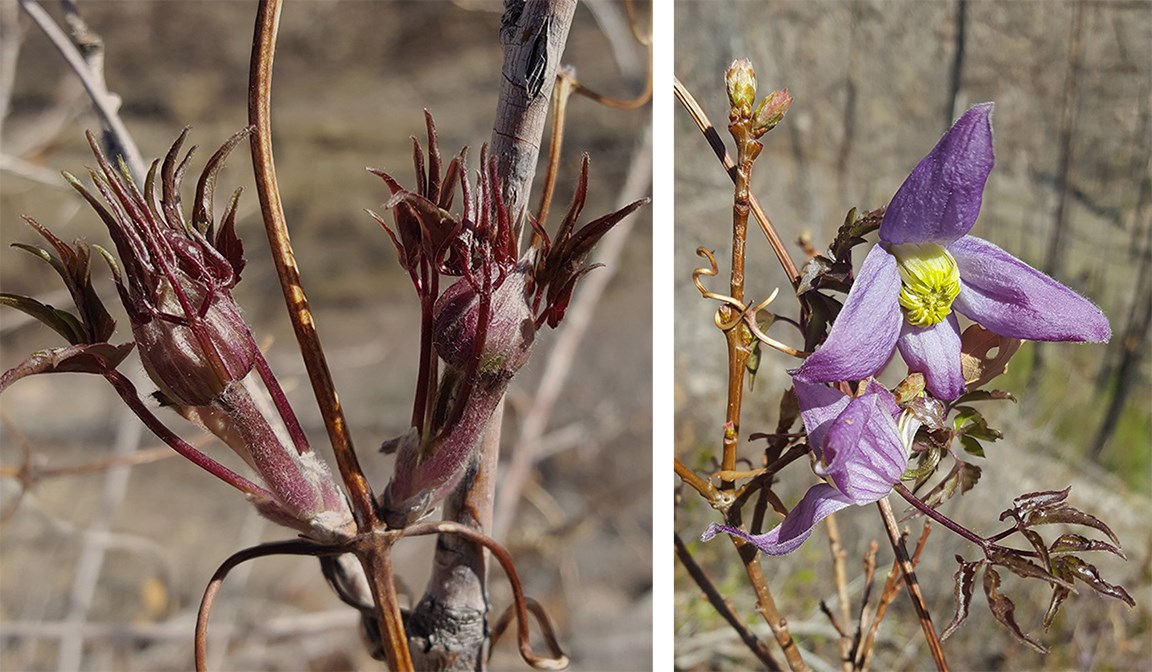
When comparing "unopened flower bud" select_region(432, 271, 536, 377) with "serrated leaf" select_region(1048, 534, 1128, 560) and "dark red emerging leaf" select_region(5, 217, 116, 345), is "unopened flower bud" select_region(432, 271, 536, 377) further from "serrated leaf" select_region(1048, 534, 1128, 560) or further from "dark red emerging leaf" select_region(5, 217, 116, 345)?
"serrated leaf" select_region(1048, 534, 1128, 560)

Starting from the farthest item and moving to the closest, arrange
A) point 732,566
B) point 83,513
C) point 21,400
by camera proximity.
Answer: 1. point 21,400
2. point 83,513
3. point 732,566

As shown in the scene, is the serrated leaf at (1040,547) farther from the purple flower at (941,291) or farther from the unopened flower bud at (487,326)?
the unopened flower bud at (487,326)

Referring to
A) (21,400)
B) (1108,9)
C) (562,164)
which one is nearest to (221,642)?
(21,400)

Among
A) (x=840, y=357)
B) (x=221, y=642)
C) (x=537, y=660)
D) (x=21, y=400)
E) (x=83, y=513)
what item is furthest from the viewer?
(x=21, y=400)

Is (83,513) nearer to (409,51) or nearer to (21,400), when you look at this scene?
(21,400)

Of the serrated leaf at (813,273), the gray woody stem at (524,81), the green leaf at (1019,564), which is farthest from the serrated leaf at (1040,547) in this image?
the gray woody stem at (524,81)

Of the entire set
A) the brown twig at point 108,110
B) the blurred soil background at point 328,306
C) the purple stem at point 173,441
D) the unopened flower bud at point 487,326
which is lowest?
the blurred soil background at point 328,306

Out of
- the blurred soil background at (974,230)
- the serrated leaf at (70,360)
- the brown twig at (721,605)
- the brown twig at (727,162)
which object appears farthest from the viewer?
the blurred soil background at (974,230)

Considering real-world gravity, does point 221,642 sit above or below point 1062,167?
below
